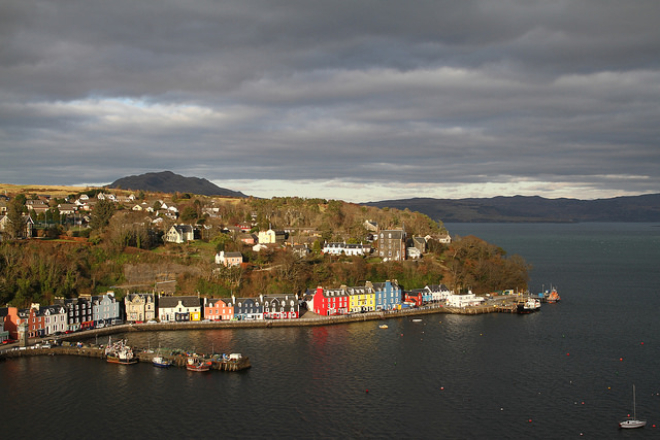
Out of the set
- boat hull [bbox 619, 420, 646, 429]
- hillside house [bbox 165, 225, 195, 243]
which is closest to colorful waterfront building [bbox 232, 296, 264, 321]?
hillside house [bbox 165, 225, 195, 243]

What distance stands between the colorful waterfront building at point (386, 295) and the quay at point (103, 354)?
79.8 ft

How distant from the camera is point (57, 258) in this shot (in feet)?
213

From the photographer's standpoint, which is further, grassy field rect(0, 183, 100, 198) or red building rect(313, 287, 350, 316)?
grassy field rect(0, 183, 100, 198)

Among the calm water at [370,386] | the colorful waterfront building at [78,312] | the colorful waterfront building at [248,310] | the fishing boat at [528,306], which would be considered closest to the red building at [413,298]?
the calm water at [370,386]

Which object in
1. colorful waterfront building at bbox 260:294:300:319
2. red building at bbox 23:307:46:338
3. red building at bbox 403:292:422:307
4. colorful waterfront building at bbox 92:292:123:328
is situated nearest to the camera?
red building at bbox 23:307:46:338

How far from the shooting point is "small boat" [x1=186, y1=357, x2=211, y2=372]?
1694 inches

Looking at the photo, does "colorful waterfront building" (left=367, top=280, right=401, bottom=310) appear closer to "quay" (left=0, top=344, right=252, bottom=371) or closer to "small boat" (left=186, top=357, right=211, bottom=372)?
"quay" (left=0, top=344, right=252, bottom=371)

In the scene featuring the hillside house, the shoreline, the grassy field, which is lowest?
the shoreline

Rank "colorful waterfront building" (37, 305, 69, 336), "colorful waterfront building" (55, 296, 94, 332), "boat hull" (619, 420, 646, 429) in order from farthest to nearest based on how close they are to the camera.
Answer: "colorful waterfront building" (55, 296, 94, 332) < "colorful waterfront building" (37, 305, 69, 336) < "boat hull" (619, 420, 646, 429)

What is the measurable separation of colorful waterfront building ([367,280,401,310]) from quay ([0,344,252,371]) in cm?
2432

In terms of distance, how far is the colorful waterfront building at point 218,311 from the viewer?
58.7m

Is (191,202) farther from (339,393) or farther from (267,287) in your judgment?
(339,393)

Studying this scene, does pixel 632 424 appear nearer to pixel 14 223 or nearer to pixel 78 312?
pixel 78 312

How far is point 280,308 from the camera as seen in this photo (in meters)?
59.8
